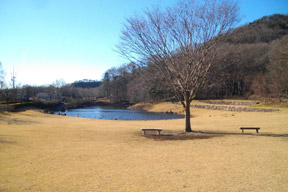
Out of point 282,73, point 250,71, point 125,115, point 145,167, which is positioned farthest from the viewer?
point 250,71

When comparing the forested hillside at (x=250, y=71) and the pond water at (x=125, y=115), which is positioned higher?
the forested hillside at (x=250, y=71)

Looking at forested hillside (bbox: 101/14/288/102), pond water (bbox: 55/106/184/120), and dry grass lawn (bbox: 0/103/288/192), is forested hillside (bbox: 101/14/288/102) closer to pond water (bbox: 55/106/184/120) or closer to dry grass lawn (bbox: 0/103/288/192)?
pond water (bbox: 55/106/184/120)

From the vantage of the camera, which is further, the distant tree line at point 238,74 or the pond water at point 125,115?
the pond water at point 125,115

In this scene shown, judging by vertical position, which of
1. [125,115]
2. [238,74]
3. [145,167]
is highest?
[238,74]

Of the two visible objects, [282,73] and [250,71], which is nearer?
[282,73]

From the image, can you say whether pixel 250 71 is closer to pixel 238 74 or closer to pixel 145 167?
pixel 238 74

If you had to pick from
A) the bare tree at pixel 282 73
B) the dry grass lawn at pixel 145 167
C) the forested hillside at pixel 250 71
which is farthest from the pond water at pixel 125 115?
the dry grass lawn at pixel 145 167

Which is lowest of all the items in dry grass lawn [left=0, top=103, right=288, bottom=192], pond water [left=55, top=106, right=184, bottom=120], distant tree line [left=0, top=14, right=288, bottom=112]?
pond water [left=55, top=106, right=184, bottom=120]

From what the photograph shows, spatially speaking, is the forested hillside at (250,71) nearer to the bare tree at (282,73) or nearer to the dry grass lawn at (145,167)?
the bare tree at (282,73)

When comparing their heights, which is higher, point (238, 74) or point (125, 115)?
point (238, 74)

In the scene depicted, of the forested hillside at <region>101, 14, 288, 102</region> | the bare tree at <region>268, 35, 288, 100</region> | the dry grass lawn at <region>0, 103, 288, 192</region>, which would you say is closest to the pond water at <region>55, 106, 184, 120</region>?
the forested hillside at <region>101, 14, 288, 102</region>

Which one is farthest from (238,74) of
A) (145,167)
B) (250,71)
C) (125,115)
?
(145,167)

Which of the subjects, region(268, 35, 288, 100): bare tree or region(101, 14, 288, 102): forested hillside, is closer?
region(101, 14, 288, 102): forested hillside

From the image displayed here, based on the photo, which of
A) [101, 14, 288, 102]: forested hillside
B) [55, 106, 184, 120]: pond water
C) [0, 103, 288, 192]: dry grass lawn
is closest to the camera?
[0, 103, 288, 192]: dry grass lawn
